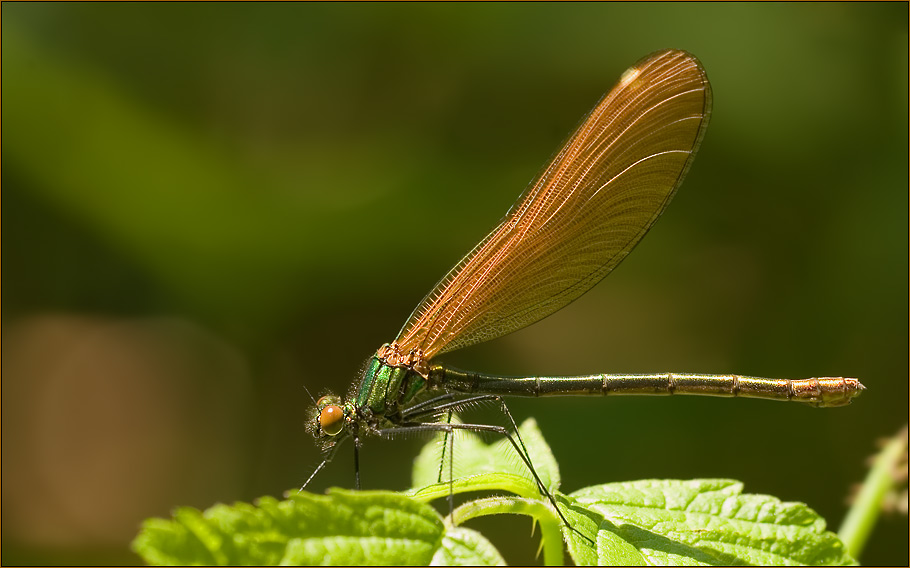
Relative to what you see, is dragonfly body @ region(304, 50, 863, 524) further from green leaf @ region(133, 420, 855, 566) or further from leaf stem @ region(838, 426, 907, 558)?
green leaf @ region(133, 420, 855, 566)

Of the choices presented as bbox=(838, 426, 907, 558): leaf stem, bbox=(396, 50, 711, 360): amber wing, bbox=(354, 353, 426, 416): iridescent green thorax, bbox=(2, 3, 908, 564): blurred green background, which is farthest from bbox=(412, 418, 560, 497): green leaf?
bbox=(2, 3, 908, 564): blurred green background

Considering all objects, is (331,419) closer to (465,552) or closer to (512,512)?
(512,512)

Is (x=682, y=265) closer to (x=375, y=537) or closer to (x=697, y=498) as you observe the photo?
(x=697, y=498)

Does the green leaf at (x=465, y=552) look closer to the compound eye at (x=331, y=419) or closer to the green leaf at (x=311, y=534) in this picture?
the green leaf at (x=311, y=534)

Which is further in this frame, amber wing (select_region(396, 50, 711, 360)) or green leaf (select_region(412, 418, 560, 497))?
amber wing (select_region(396, 50, 711, 360))

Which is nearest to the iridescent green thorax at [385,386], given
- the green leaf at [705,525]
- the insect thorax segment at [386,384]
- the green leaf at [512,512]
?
the insect thorax segment at [386,384]
